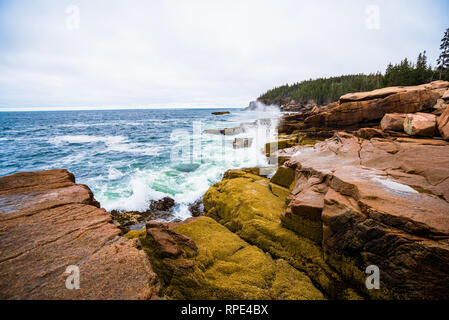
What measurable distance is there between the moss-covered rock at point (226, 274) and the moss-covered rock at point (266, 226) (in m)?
0.25

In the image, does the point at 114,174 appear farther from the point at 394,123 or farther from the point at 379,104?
the point at 379,104

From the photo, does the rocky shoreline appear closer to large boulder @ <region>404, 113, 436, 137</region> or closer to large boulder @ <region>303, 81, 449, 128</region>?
large boulder @ <region>404, 113, 436, 137</region>

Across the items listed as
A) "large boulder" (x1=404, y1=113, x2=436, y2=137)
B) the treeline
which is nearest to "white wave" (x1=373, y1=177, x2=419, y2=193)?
"large boulder" (x1=404, y1=113, x2=436, y2=137)

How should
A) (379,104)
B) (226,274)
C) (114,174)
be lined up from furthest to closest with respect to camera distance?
(114,174) → (379,104) → (226,274)

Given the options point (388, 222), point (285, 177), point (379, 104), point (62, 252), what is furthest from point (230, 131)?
point (62, 252)

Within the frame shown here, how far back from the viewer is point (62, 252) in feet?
10.3

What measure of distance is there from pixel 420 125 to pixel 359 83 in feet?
298

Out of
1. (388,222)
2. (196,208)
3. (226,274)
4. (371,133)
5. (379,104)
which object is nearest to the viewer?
(388,222)

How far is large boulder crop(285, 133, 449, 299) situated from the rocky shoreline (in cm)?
2

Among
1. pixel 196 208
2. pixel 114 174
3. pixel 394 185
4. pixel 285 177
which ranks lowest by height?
pixel 196 208

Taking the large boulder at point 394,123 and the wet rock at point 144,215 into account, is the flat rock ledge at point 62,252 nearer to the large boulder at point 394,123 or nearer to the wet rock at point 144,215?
the wet rock at point 144,215

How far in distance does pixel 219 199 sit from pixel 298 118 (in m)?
25.7

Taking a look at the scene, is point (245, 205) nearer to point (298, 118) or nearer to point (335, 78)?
point (298, 118)

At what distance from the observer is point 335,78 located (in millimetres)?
119750
